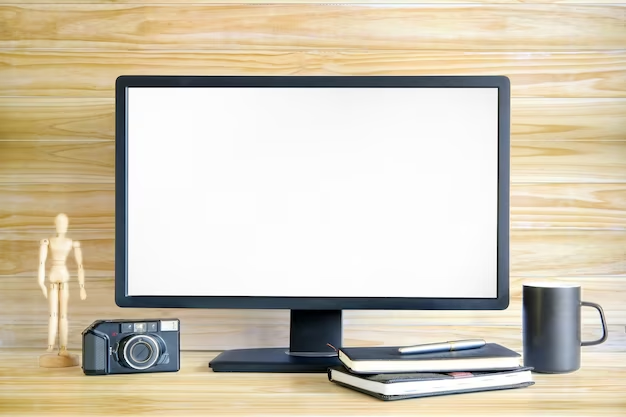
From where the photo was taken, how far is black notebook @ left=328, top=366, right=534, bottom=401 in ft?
3.37

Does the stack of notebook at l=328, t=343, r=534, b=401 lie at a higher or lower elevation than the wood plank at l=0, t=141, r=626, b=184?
lower

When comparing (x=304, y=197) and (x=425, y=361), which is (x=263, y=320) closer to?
(x=304, y=197)

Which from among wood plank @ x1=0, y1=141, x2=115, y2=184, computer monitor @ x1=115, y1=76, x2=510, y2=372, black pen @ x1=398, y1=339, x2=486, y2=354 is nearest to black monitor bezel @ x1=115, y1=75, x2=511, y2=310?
computer monitor @ x1=115, y1=76, x2=510, y2=372

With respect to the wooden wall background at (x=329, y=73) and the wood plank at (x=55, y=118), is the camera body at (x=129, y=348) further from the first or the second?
the wood plank at (x=55, y=118)

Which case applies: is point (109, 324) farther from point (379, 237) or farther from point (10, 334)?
point (379, 237)

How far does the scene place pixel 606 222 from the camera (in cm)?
146

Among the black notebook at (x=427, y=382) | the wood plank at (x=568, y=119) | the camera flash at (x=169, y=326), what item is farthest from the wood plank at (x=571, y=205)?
the camera flash at (x=169, y=326)

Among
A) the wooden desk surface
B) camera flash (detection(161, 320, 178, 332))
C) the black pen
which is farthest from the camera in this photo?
camera flash (detection(161, 320, 178, 332))

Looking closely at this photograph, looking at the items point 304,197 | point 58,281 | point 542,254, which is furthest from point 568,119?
point 58,281

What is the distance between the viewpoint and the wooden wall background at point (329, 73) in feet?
4.78

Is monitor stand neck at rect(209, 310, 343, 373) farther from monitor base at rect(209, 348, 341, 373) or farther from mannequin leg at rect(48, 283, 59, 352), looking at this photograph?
mannequin leg at rect(48, 283, 59, 352)

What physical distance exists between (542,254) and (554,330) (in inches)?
11.8

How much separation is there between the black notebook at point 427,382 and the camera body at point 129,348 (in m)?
0.32

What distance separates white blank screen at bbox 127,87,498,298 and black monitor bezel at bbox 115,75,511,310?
0.5 inches
